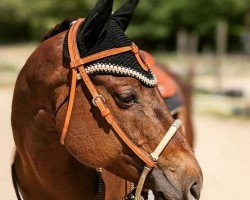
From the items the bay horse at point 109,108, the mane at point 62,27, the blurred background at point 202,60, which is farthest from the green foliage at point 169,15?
the bay horse at point 109,108

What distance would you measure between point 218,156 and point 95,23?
625cm

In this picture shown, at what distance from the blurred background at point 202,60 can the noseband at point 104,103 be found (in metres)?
1.24

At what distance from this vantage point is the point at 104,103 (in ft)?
6.35

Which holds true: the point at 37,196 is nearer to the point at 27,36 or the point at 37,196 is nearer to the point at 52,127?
the point at 52,127

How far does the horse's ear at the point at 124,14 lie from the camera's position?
2.18m

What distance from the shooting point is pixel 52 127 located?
213 cm

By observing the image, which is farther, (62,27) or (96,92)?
(62,27)

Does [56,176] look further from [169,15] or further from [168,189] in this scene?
[169,15]

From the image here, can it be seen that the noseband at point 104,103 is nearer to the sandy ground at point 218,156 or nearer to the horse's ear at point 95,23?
the horse's ear at point 95,23

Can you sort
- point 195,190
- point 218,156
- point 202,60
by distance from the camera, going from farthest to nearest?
point 202,60 → point 218,156 → point 195,190

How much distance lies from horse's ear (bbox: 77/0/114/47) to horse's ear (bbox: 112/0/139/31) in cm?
19

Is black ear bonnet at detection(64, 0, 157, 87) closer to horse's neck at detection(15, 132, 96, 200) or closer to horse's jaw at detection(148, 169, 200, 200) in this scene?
horse's jaw at detection(148, 169, 200, 200)

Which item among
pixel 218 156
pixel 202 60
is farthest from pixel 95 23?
pixel 202 60

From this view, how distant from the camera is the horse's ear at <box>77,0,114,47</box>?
6.31ft
